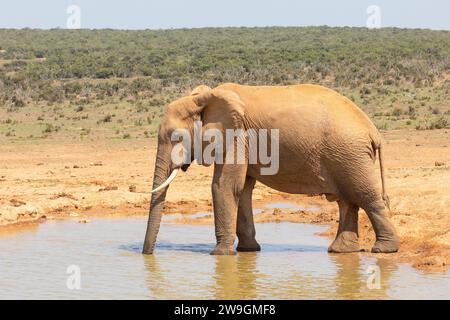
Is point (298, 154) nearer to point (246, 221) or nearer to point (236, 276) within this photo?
point (246, 221)

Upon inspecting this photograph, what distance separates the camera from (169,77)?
48.7 meters

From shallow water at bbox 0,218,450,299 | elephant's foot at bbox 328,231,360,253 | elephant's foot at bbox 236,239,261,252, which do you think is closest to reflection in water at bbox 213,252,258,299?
shallow water at bbox 0,218,450,299

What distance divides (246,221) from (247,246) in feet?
1.08

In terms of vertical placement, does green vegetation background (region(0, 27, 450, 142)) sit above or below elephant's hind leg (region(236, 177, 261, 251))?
above

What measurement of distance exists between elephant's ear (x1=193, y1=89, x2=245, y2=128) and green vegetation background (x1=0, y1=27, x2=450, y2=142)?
1664 centimetres

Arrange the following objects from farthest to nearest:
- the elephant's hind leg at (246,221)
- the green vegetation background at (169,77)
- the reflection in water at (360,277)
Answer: the green vegetation background at (169,77) < the elephant's hind leg at (246,221) < the reflection in water at (360,277)

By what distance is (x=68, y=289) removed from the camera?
9.92m

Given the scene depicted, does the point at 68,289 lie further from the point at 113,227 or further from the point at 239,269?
the point at 113,227

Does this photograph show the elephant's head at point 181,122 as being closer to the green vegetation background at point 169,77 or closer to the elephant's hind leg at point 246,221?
the elephant's hind leg at point 246,221

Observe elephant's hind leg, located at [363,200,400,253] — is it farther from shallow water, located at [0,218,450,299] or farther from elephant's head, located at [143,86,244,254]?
elephant's head, located at [143,86,244,254]

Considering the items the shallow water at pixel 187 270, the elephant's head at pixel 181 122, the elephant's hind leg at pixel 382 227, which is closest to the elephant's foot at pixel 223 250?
the shallow water at pixel 187 270

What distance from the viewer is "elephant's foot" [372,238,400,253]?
12078 mm

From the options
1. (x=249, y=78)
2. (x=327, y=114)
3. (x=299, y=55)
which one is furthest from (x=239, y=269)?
(x=299, y=55)

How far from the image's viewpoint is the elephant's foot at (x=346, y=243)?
12.3 m
